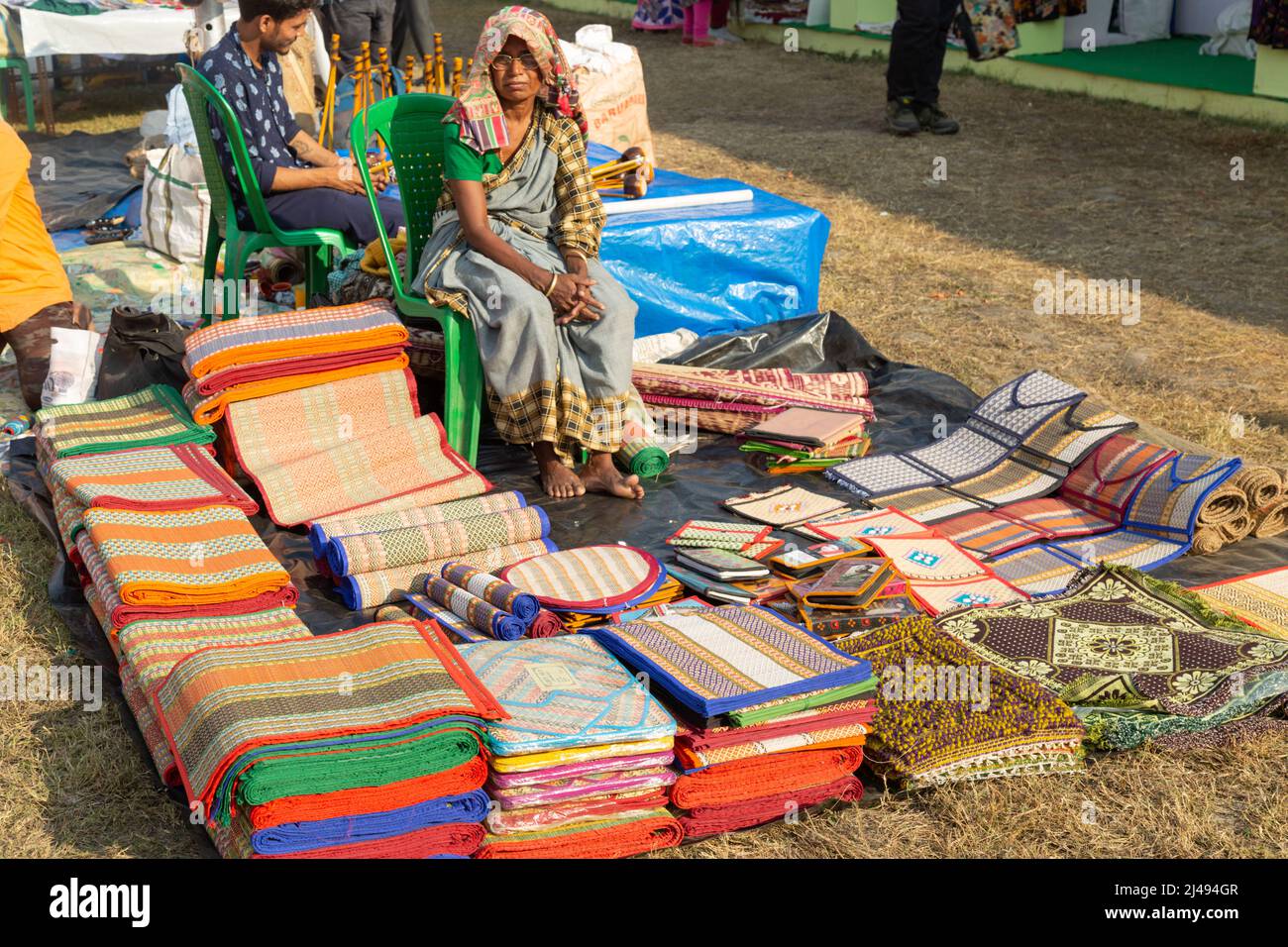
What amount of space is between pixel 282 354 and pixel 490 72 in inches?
45.4

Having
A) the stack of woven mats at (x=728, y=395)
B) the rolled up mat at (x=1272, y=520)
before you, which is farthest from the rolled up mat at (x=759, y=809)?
the stack of woven mats at (x=728, y=395)

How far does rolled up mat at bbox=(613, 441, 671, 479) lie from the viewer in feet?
15.3

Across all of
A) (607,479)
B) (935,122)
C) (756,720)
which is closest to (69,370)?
(607,479)

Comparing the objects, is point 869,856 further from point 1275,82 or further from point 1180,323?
point 1275,82

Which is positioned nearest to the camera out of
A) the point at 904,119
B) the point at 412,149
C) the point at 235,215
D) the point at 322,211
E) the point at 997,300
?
the point at 412,149

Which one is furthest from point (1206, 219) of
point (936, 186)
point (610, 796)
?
point (610, 796)

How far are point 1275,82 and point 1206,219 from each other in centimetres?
233

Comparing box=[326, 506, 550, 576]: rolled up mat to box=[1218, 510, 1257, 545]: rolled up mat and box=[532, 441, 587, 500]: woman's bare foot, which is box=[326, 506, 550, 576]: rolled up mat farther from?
box=[1218, 510, 1257, 545]: rolled up mat

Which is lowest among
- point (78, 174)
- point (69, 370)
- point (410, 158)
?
point (69, 370)

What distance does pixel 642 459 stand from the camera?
4660mm

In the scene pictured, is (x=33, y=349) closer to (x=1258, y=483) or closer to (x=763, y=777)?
(x=763, y=777)

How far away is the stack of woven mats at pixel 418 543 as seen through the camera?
12.5ft

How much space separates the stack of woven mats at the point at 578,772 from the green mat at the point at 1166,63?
8.77 m

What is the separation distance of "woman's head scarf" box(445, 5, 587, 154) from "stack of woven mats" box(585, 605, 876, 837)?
207 centimetres
